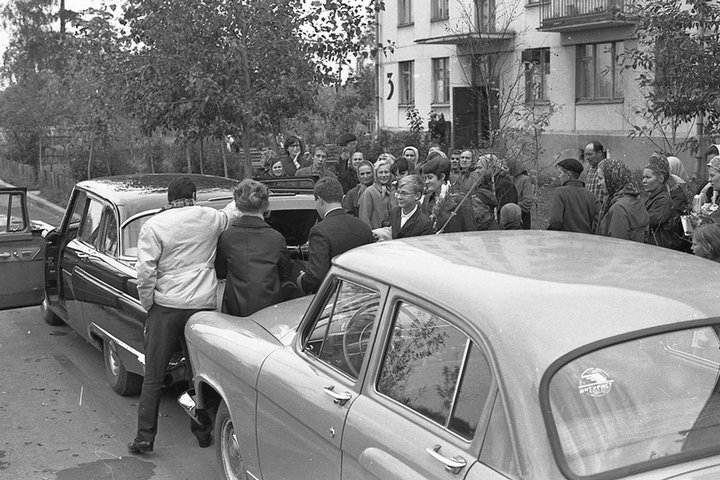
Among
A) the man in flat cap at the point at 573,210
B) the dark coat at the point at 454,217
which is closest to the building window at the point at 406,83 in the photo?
the man in flat cap at the point at 573,210

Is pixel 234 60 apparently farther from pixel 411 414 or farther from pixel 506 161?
pixel 411 414

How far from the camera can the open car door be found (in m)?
8.70

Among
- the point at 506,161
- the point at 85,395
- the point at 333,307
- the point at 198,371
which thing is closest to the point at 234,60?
the point at 506,161

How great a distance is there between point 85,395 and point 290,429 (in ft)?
13.6

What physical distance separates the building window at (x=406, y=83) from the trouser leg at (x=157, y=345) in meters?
29.5

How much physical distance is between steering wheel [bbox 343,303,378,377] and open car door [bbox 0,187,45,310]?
5493 millimetres

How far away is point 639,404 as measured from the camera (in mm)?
3035

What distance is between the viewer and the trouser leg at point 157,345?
6129mm

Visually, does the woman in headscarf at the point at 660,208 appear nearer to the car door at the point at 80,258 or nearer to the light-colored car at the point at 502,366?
the light-colored car at the point at 502,366

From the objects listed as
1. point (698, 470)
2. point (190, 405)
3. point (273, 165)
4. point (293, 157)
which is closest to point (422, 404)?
point (698, 470)

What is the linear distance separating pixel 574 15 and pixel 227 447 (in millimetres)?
21418

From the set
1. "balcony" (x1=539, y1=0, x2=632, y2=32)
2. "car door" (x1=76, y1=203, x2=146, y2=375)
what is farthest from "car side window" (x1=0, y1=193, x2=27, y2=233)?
"balcony" (x1=539, y1=0, x2=632, y2=32)

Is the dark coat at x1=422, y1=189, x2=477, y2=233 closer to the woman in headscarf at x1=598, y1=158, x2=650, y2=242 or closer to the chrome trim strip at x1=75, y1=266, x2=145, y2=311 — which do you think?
the woman in headscarf at x1=598, y1=158, x2=650, y2=242

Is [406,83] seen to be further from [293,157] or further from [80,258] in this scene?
[80,258]
